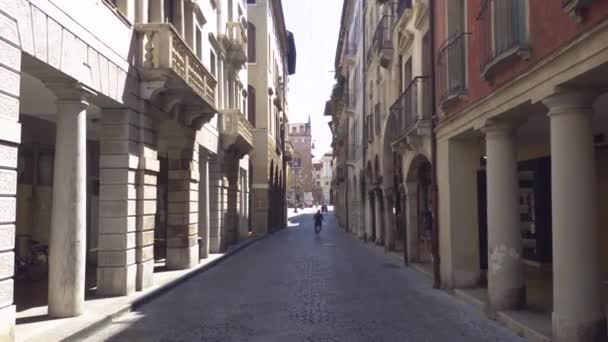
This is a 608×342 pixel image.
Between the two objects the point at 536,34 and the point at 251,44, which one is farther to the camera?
the point at 251,44

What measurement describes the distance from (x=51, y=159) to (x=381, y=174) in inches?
485

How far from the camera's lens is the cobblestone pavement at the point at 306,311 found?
26.6ft

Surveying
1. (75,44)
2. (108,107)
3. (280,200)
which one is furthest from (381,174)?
(280,200)

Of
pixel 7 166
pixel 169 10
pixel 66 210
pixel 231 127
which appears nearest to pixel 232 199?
pixel 231 127

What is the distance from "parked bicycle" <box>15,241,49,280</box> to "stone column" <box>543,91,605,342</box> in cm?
1102

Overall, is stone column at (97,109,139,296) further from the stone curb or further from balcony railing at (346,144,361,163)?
balcony railing at (346,144,361,163)

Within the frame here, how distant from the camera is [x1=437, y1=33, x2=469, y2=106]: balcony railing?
1073 cm

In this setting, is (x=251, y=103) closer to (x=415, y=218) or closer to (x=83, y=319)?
(x=415, y=218)

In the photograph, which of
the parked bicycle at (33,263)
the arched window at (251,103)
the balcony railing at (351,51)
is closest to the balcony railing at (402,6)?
the parked bicycle at (33,263)

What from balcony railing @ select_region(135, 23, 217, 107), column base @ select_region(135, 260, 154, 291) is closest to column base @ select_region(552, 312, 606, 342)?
column base @ select_region(135, 260, 154, 291)

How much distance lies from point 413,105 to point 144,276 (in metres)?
7.62

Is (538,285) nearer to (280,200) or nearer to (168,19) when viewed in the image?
(168,19)

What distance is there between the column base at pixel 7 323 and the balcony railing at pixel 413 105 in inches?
381

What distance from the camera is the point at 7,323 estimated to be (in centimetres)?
663
